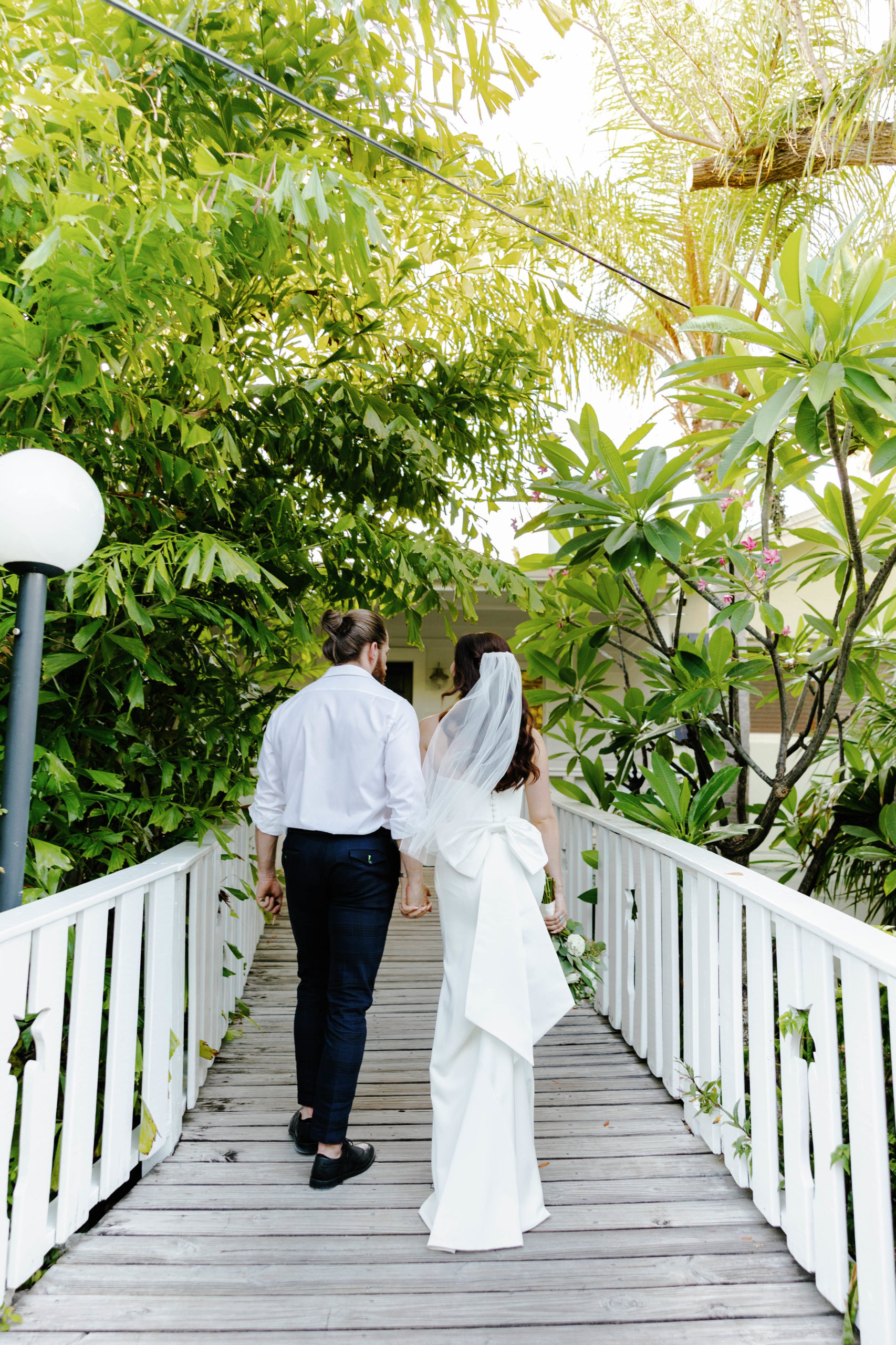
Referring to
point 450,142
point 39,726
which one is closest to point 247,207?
point 450,142

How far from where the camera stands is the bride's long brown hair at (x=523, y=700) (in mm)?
2266

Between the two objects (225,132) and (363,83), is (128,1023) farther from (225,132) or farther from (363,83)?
(363,83)

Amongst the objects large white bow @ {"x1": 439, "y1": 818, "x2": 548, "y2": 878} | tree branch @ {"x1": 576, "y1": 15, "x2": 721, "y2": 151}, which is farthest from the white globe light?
tree branch @ {"x1": 576, "y1": 15, "x2": 721, "y2": 151}

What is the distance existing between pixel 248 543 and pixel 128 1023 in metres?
1.46

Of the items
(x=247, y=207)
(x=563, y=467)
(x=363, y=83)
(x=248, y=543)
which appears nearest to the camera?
(x=247, y=207)

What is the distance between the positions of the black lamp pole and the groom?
0.69 meters

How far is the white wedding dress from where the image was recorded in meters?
1.89

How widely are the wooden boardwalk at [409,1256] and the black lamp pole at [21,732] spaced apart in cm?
89

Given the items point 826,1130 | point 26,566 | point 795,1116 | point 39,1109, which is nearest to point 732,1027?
point 795,1116

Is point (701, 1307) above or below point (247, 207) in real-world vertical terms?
below

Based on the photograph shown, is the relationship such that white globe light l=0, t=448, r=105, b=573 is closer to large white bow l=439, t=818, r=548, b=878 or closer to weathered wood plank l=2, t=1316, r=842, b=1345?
large white bow l=439, t=818, r=548, b=878

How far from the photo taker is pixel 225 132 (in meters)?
2.29

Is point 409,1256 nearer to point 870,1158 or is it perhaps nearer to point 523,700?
point 870,1158

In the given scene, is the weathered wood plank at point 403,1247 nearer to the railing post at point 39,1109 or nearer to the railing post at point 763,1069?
the railing post at point 763,1069
